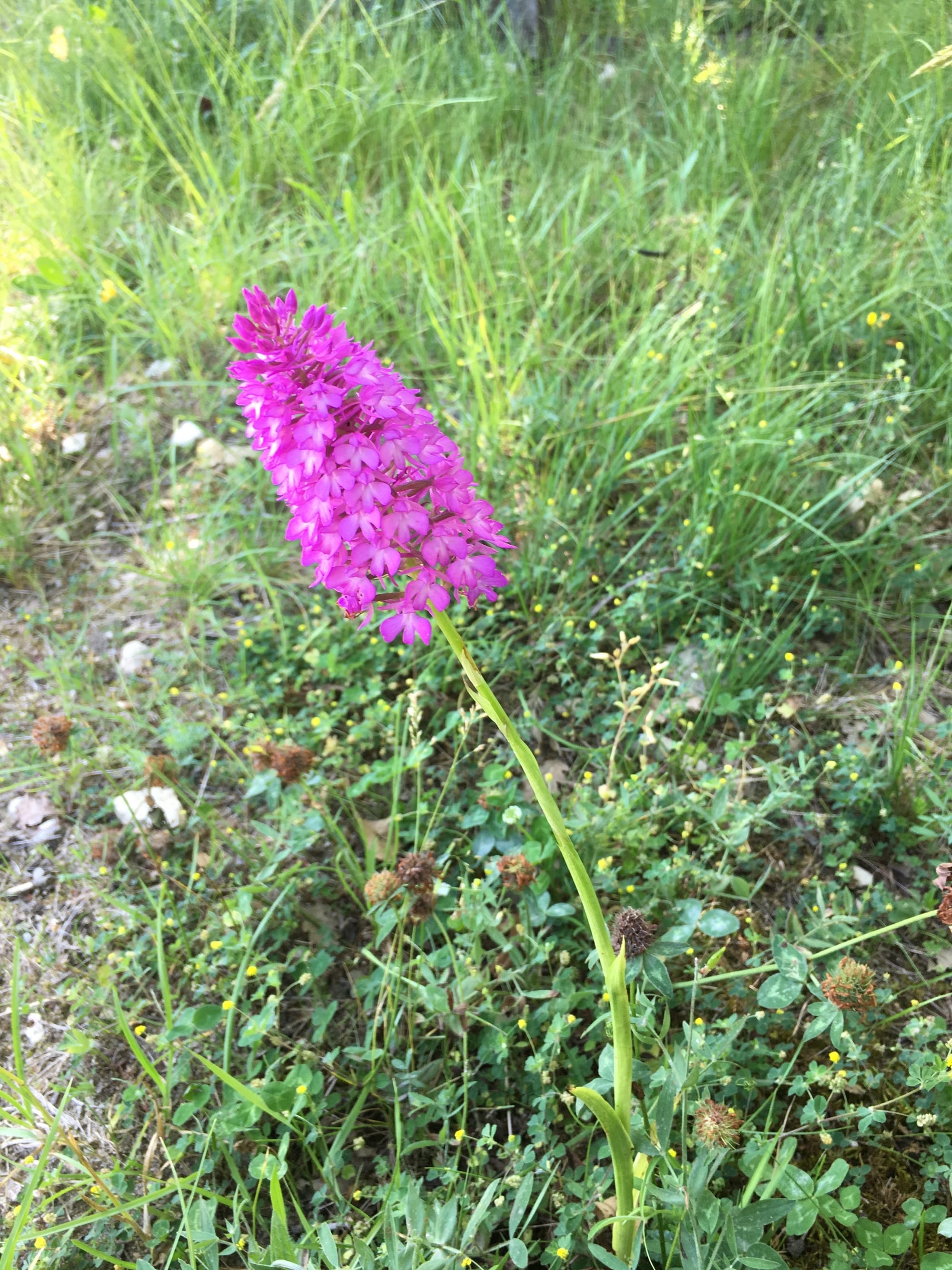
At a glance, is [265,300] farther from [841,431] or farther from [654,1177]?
[841,431]

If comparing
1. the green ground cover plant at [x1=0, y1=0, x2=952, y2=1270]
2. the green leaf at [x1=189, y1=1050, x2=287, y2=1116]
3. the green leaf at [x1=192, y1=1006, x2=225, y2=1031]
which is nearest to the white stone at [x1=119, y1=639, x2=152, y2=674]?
the green ground cover plant at [x1=0, y1=0, x2=952, y2=1270]

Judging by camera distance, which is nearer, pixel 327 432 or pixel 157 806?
pixel 327 432

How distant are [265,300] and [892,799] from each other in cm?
150

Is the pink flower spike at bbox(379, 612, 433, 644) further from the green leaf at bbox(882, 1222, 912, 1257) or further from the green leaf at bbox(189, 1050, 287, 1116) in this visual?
the green leaf at bbox(882, 1222, 912, 1257)

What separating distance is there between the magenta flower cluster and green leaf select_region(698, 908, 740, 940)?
0.77 metres

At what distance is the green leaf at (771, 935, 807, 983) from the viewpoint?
125cm

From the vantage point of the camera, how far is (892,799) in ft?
5.74

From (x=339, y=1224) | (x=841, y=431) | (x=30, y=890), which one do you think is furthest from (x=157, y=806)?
(x=841, y=431)

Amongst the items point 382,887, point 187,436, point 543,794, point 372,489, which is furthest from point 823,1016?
point 187,436

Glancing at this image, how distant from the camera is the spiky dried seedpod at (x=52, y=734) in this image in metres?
1.83

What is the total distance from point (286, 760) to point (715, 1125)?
3.16ft

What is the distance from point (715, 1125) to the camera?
1170mm

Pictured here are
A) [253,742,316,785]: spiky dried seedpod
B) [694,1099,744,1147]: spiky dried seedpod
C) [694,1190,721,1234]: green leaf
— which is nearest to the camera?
[694,1190,721,1234]: green leaf

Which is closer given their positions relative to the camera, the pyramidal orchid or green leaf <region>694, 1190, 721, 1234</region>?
the pyramidal orchid
